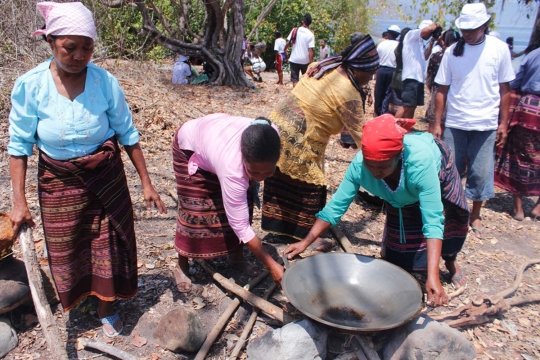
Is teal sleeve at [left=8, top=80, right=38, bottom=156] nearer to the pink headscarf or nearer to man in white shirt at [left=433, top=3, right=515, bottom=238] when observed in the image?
the pink headscarf

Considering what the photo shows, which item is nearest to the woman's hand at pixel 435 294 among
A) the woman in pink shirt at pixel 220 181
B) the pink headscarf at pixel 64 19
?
the woman in pink shirt at pixel 220 181

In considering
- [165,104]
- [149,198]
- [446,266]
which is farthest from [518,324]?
[165,104]

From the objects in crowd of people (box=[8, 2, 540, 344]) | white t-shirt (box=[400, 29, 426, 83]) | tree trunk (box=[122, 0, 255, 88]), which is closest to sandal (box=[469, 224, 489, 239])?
crowd of people (box=[8, 2, 540, 344])

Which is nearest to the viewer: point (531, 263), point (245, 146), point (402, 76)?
point (245, 146)

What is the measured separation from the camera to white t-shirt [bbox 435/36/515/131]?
3.85 m

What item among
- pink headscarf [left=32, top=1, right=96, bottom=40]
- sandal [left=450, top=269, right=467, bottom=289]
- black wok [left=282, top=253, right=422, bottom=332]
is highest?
pink headscarf [left=32, top=1, right=96, bottom=40]

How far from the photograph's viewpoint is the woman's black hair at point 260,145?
2.29 metres

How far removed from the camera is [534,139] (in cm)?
438

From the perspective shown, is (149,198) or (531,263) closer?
(149,198)

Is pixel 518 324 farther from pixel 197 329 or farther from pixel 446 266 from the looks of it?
pixel 197 329

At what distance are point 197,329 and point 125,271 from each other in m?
0.57

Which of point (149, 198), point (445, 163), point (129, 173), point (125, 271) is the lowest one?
point (129, 173)

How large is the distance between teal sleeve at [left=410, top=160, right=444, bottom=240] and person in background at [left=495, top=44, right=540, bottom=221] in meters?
2.47

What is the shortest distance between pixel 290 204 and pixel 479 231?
194 centimetres
